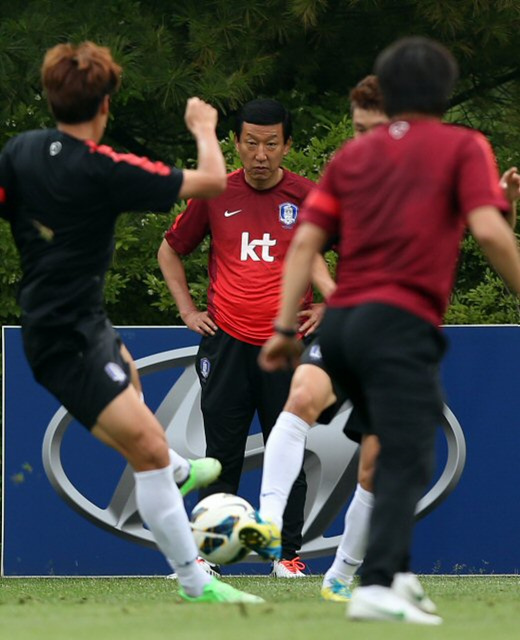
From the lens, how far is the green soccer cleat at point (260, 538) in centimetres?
616

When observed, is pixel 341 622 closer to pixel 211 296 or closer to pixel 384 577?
pixel 384 577

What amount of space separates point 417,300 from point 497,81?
7405 millimetres

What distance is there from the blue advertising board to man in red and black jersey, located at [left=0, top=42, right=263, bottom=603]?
3.25 metres

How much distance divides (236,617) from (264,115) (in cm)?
416

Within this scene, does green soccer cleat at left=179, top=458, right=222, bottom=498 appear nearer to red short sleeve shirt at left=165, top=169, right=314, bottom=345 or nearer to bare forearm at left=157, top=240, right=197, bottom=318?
red short sleeve shirt at left=165, top=169, right=314, bottom=345

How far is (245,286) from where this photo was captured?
8.51m

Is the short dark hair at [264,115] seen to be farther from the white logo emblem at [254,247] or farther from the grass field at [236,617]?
the grass field at [236,617]

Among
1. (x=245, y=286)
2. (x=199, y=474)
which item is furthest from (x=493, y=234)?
(x=245, y=286)

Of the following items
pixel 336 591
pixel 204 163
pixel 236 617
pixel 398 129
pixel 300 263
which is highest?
pixel 398 129

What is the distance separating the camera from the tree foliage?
10.6m

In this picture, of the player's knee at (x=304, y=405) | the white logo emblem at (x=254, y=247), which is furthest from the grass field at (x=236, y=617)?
the white logo emblem at (x=254, y=247)

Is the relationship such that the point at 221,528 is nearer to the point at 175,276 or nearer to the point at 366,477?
the point at 366,477

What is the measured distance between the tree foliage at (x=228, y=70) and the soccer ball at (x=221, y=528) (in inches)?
158

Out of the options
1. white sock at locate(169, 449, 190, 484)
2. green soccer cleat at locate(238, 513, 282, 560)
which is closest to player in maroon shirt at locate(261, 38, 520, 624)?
green soccer cleat at locate(238, 513, 282, 560)
